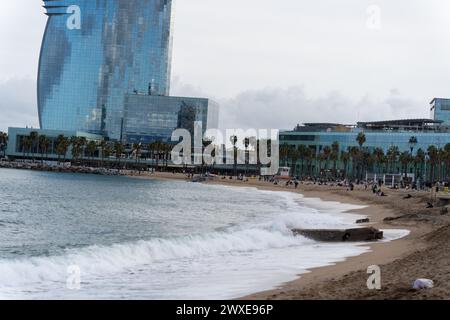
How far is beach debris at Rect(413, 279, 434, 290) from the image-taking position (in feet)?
47.3

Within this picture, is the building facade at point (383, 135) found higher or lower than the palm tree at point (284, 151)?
higher

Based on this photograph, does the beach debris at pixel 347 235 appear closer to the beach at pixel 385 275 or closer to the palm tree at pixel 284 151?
the beach at pixel 385 275

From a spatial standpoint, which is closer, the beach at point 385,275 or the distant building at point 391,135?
the beach at point 385,275

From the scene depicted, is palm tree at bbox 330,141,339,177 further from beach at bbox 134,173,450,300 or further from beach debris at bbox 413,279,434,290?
beach debris at bbox 413,279,434,290

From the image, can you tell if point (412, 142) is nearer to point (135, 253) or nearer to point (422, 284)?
point (135, 253)

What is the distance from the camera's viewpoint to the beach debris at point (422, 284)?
14.4 m

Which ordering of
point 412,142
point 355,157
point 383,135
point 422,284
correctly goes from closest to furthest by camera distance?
point 422,284
point 355,157
point 412,142
point 383,135

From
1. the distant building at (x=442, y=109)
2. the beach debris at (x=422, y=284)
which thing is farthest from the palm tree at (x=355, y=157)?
the beach debris at (x=422, y=284)

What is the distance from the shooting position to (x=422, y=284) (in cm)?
1450

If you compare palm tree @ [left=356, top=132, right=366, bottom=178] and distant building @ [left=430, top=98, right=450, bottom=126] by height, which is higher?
distant building @ [left=430, top=98, right=450, bottom=126]

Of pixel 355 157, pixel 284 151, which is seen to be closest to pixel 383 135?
pixel 355 157

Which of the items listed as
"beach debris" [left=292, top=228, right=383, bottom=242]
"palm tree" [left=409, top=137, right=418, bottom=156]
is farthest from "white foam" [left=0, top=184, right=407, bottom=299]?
"palm tree" [left=409, top=137, right=418, bottom=156]

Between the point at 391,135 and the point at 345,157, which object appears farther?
the point at 391,135
